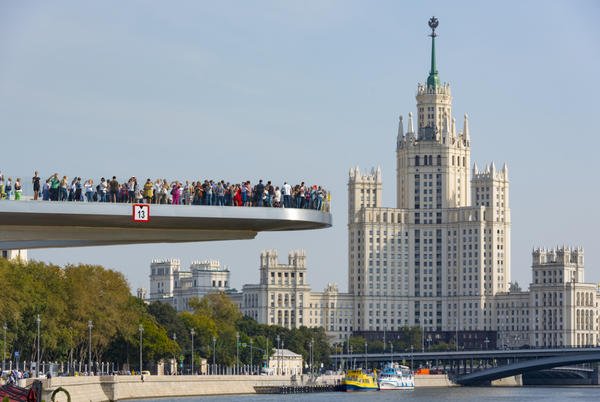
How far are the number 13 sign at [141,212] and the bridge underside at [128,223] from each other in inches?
8.7

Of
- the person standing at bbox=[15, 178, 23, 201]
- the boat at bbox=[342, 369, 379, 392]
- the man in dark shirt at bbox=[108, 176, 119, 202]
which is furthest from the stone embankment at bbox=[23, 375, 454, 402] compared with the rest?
the man in dark shirt at bbox=[108, 176, 119, 202]

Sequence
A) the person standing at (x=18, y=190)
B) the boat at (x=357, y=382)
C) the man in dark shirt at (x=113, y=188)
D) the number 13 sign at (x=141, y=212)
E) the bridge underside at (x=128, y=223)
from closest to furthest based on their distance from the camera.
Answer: the bridge underside at (x=128, y=223)
the number 13 sign at (x=141, y=212)
the person standing at (x=18, y=190)
the man in dark shirt at (x=113, y=188)
the boat at (x=357, y=382)

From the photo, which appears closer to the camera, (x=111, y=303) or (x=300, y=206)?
(x=300, y=206)

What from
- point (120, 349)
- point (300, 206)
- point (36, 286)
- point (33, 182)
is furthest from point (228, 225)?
point (120, 349)

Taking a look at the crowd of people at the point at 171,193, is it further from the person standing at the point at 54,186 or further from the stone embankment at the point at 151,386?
the stone embankment at the point at 151,386

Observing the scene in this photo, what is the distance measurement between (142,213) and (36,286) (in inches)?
2599

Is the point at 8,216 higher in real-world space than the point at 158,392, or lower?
higher

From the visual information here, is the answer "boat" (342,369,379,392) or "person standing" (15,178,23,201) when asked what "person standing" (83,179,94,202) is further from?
"boat" (342,369,379,392)

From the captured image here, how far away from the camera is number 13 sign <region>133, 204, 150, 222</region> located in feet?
227

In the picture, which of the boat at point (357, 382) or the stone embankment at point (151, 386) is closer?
the stone embankment at point (151, 386)

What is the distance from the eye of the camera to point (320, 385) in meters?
189

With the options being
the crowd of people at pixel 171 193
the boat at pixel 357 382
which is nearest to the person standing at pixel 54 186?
the crowd of people at pixel 171 193

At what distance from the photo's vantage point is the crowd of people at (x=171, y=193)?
69750 mm

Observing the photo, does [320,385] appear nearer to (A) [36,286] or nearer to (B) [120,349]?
(B) [120,349]
